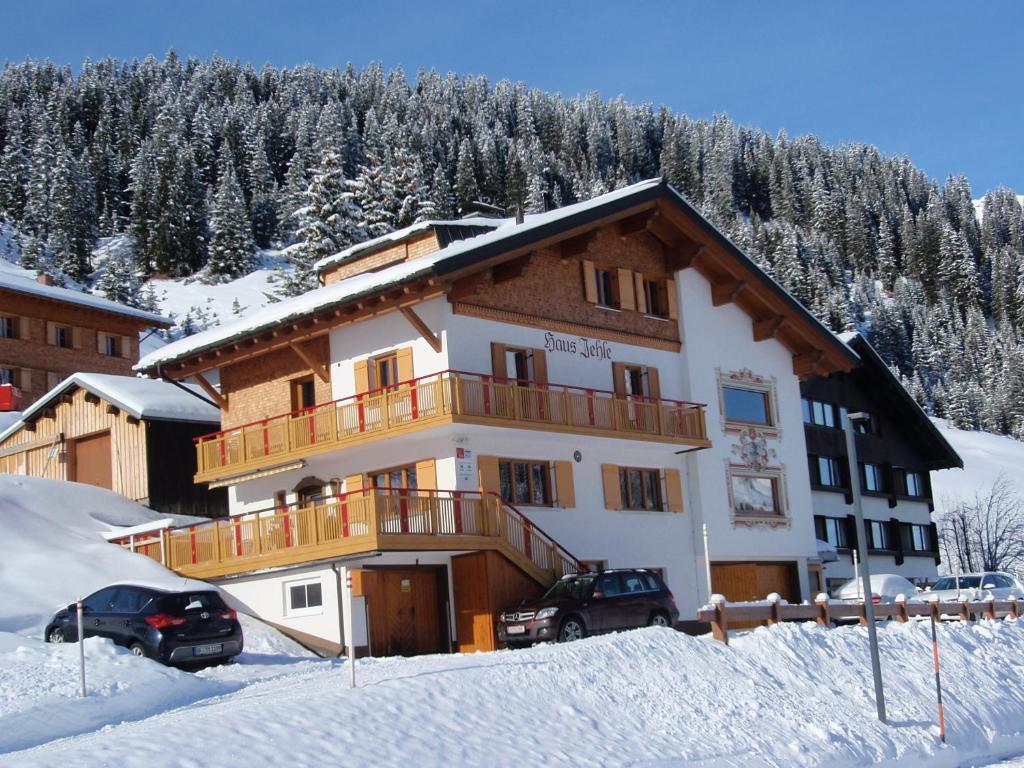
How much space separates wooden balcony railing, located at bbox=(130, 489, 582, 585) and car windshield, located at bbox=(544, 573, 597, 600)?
2.19 metres

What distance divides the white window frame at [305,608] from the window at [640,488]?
29.2 feet

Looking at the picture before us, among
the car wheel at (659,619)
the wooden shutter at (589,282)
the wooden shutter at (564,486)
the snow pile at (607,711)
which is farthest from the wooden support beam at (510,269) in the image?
the snow pile at (607,711)

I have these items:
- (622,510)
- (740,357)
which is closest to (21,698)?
(622,510)

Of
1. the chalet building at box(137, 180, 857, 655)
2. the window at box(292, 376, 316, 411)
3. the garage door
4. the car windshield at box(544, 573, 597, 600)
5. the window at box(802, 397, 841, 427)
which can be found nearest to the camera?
the car windshield at box(544, 573, 597, 600)

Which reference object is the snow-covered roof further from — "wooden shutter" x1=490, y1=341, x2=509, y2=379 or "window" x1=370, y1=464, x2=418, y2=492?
"window" x1=370, y1=464, x2=418, y2=492

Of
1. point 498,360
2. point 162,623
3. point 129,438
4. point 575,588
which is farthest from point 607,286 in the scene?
point 162,623

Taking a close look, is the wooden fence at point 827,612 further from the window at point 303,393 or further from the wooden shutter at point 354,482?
the window at point 303,393

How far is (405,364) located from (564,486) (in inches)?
197

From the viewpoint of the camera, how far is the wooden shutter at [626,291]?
35.4 meters

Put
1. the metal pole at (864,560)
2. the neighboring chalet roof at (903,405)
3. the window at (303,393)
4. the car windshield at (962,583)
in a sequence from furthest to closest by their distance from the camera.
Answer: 1. the neighboring chalet roof at (903,405)
2. the car windshield at (962,583)
3. the window at (303,393)
4. the metal pole at (864,560)

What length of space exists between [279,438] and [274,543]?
4216mm

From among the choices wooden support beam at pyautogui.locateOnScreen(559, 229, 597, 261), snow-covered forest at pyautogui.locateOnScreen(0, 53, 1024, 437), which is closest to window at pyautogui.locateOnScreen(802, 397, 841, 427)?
wooden support beam at pyautogui.locateOnScreen(559, 229, 597, 261)

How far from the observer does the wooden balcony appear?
1140 inches

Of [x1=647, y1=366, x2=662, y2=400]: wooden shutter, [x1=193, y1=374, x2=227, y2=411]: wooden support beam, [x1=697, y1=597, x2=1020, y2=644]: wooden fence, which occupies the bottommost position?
[x1=697, y1=597, x2=1020, y2=644]: wooden fence
